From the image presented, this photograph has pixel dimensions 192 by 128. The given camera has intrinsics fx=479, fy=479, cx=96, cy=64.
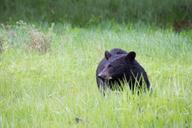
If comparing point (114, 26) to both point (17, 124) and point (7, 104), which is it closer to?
point (7, 104)

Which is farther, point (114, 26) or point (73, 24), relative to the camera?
point (73, 24)

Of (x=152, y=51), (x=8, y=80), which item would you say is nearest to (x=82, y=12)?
(x=152, y=51)

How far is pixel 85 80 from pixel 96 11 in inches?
301

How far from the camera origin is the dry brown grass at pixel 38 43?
9.15 meters

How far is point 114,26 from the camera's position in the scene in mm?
12016

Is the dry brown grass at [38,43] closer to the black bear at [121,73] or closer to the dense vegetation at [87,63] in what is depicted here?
the dense vegetation at [87,63]

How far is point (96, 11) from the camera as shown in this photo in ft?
46.6

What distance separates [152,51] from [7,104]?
4482 mm

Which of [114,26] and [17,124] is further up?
[114,26]

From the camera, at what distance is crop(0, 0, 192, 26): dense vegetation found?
1374 cm

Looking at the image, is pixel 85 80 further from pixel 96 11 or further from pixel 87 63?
pixel 96 11

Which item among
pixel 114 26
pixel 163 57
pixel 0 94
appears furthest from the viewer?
pixel 114 26

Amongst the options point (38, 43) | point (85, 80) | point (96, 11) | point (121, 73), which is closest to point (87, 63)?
point (85, 80)

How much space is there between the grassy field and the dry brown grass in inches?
0.9
